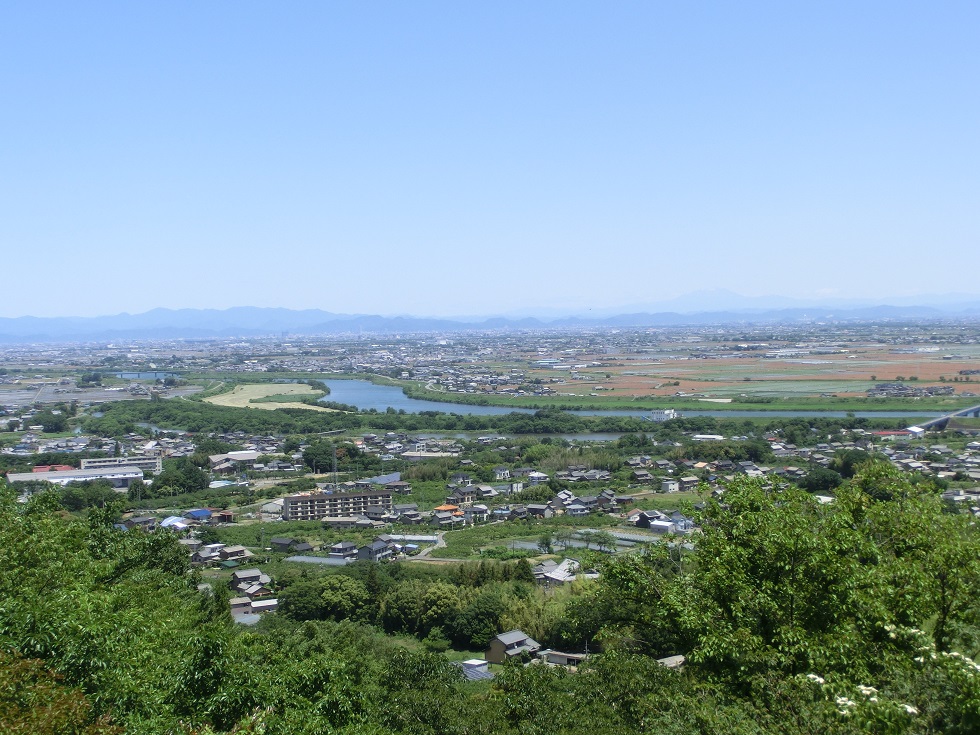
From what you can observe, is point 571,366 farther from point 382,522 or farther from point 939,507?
point 939,507

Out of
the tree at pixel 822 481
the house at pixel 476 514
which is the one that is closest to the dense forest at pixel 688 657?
the house at pixel 476 514

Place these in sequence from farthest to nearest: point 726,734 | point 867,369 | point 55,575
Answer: point 867,369
point 55,575
point 726,734

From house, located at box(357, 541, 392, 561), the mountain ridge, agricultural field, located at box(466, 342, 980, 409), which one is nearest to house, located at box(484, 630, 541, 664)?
house, located at box(357, 541, 392, 561)

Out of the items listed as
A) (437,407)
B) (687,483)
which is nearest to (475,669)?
(687,483)

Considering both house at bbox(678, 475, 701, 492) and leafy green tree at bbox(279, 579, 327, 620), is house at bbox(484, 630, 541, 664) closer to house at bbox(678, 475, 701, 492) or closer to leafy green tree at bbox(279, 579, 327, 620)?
leafy green tree at bbox(279, 579, 327, 620)

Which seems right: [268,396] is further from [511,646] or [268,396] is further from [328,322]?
[328,322]

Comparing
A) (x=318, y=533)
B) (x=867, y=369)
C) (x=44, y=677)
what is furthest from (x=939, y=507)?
(x=867, y=369)
